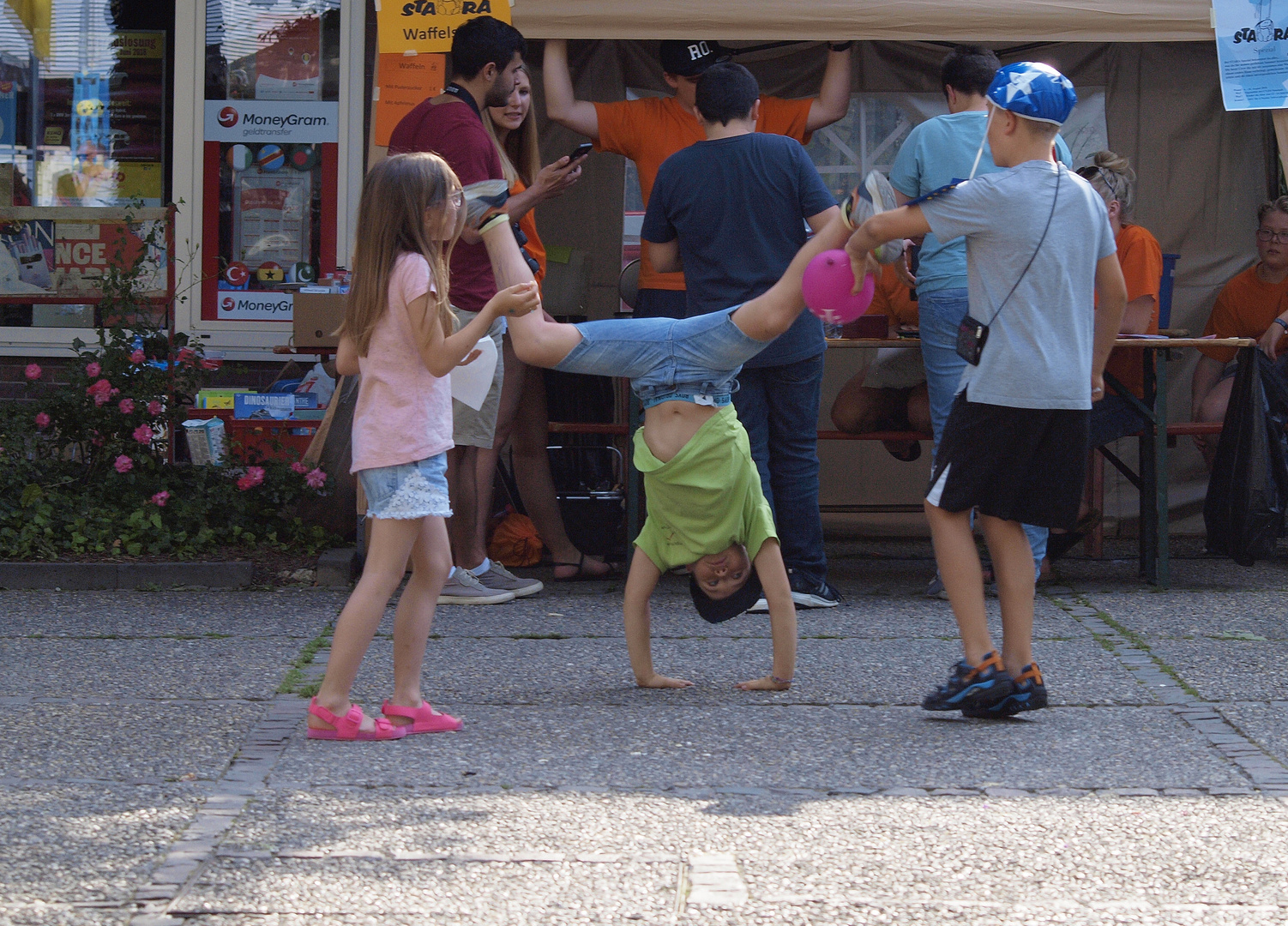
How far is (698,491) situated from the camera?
13.1 ft

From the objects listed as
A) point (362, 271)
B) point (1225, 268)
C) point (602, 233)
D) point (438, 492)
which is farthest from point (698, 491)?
point (1225, 268)

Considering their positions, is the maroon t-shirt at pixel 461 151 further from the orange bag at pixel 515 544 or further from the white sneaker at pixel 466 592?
the orange bag at pixel 515 544

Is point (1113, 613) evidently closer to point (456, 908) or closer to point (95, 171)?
point (456, 908)

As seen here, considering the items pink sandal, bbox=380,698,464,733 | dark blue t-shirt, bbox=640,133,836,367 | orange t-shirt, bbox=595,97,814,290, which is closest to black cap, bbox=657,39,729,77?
orange t-shirt, bbox=595,97,814,290

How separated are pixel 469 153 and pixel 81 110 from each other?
339 cm

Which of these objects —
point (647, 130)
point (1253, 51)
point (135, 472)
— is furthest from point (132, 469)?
point (1253, 51)

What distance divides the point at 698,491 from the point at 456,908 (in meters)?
1.60

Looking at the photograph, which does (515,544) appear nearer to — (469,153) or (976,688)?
(469,153)

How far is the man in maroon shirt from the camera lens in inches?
203

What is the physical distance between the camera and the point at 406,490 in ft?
12.1

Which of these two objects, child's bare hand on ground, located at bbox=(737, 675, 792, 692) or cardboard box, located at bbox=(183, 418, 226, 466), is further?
cardboard box, located at bbox=(183, 418, 226, 466)

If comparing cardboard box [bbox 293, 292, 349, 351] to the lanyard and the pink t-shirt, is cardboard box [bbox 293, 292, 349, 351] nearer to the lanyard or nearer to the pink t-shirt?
the lanyard

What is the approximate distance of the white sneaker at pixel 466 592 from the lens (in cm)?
561

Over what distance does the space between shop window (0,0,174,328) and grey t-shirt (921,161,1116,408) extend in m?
4.80
